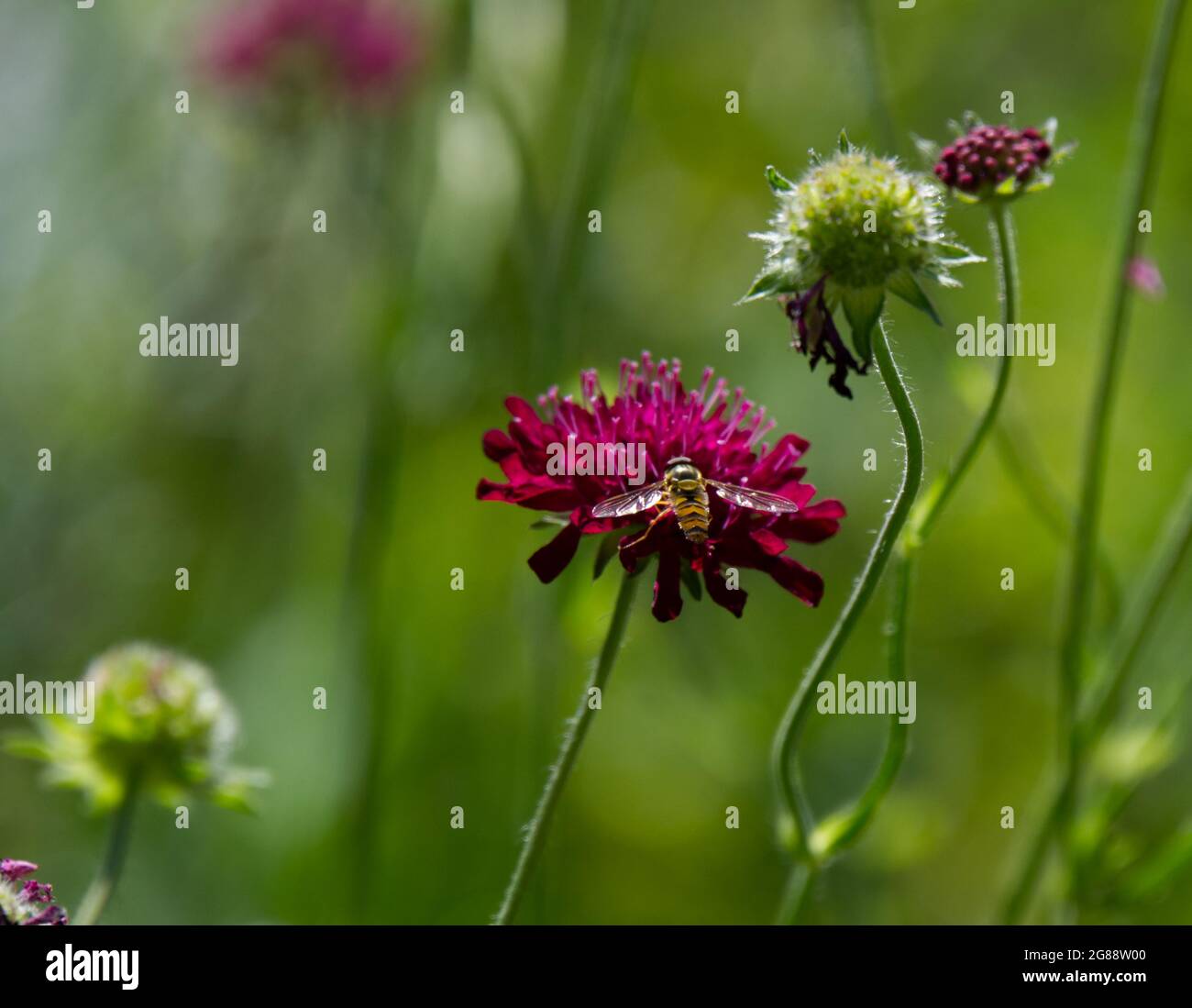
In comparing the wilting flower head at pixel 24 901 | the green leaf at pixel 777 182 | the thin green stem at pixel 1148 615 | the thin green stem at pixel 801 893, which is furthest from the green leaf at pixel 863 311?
the wilting flower head at pixel 24 901

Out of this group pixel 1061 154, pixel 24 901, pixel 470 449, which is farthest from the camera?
pixel 470 449

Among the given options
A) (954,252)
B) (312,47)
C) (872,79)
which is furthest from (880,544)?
(312,47)

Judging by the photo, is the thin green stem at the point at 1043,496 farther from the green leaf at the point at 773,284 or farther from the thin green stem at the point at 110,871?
the thin green stem at the point at 110,871

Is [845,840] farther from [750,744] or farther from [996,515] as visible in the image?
[996,515]

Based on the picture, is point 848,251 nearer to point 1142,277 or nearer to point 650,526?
point 650,526

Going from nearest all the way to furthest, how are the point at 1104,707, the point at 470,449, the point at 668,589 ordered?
the point at 668,589 → the point at 1104,707 → the point at 470,449

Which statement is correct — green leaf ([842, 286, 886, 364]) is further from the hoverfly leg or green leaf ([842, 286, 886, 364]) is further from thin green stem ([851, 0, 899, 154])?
thin green stem ([851, 0, 899, 154])
